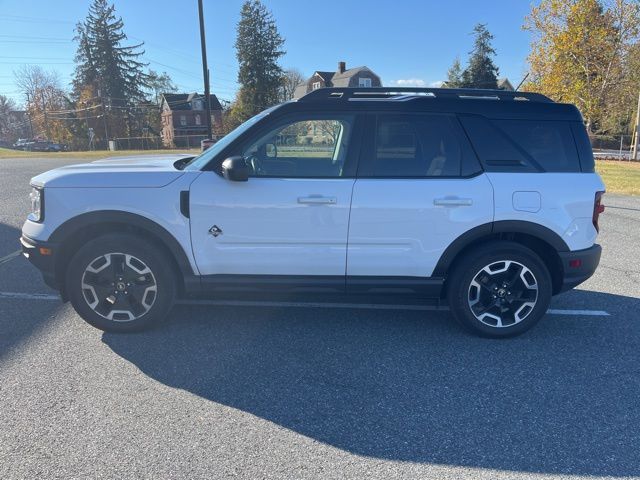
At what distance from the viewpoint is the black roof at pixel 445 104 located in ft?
12.3

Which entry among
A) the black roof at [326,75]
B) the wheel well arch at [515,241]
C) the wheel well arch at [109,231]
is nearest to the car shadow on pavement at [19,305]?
the wheel well arch at [109,231]

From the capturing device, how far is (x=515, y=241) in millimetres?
3857

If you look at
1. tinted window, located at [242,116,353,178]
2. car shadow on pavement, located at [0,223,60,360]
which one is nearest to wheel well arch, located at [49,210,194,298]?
car shadow on pavement, located at [0,223,60,360]

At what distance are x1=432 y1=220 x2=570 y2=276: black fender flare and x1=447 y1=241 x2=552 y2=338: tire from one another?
11 centimetres

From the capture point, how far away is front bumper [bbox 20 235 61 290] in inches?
146

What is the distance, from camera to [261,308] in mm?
4473

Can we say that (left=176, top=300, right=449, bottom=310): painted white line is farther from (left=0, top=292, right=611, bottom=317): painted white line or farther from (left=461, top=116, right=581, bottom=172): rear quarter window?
(left=461, top=116, right=581, bottom=172): rear quarter window

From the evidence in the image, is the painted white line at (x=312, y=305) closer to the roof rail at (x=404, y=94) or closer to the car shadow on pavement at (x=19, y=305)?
the car shadow on pavement at (x=19, y=305)

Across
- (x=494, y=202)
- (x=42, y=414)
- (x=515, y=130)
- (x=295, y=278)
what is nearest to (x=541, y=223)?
(x=494, y=202)

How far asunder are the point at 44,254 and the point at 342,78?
7022 centimetres

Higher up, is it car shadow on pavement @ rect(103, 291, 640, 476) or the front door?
the front door

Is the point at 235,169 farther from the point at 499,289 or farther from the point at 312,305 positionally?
the point at 499,289

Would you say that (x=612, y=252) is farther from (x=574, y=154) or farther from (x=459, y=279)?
(x=459, y=279)

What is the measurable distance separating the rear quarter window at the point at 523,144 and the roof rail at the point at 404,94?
26cm
